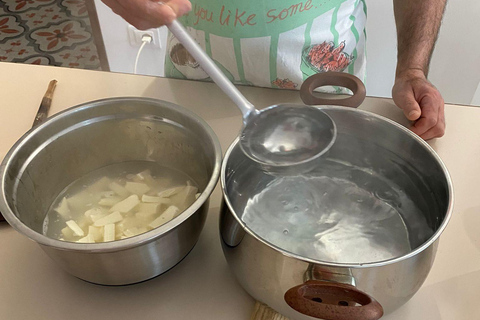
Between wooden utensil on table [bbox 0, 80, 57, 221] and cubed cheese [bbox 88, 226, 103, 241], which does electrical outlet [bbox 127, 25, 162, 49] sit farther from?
cubed cheese [bbox 88, 226, 103, 241]

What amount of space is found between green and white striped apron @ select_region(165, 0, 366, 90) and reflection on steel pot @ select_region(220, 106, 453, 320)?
0.21 meters

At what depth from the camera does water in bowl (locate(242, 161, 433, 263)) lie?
19.7 inches

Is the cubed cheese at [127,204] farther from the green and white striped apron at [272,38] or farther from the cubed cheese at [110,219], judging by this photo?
the green and white striped apron at [272,38]

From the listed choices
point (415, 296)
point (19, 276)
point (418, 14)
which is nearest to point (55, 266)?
point (19, 276)

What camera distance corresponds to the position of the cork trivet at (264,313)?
45cm

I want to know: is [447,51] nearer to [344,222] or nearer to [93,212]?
[344,222]

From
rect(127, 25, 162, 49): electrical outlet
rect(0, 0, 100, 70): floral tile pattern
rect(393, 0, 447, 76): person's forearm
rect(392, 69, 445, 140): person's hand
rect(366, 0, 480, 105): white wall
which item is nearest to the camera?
rect(392, 69, 445, 140): person's hand

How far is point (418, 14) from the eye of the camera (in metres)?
0.82

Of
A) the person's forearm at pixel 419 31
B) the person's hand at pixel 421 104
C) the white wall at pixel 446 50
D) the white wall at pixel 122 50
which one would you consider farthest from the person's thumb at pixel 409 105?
the white wall at pixel 122 50

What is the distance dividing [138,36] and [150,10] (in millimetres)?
1187

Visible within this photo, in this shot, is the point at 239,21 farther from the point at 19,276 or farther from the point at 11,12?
the point at 11,12

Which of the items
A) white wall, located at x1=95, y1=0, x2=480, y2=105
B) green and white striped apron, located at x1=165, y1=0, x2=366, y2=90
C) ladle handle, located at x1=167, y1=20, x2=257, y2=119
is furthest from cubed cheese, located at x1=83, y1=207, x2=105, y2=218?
white wall, located at x1=95, y1=0, x2=480, y2=105

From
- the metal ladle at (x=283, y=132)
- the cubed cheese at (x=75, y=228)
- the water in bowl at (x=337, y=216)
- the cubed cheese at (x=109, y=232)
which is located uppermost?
the metal ladle at (x=283, y=132)

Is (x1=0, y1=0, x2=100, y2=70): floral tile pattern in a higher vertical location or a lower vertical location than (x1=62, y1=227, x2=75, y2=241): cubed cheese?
lower
